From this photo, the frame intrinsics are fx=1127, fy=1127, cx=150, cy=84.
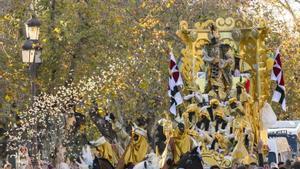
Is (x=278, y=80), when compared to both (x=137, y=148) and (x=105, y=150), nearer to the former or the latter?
(x=137, y=148)

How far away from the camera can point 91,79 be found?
107 feet

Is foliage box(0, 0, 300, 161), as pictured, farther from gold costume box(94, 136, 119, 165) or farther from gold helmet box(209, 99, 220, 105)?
gold costume box(94, 136, 119, 165)

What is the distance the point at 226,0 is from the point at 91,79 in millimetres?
7520

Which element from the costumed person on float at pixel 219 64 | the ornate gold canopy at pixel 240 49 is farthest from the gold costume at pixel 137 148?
the ornate gold canopy at pixel 240 49

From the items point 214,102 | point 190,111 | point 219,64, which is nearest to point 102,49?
point 219,64

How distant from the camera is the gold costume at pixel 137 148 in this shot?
21094mm

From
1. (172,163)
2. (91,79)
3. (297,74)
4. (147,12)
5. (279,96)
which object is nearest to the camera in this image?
(172,163)

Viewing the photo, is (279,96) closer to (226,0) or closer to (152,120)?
(152,120)

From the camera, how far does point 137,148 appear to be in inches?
840

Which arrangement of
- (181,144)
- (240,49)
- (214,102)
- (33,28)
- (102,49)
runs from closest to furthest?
(181,144) → (33,28) → (214,102) → (240,49) → (102,49)

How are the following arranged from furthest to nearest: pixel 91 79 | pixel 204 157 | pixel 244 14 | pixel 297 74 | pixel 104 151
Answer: pixel 297 74 → pixel 244 14 → pixel 91 79 → pixel 204 157 → pixel 104 151

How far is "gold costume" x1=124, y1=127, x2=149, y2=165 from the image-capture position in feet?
69.2

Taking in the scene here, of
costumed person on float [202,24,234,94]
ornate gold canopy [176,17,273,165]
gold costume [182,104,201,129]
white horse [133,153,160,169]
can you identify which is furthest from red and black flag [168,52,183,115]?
white horse [133,153,160,169]

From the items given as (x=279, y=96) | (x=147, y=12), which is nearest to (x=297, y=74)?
(x=147, y=12)
